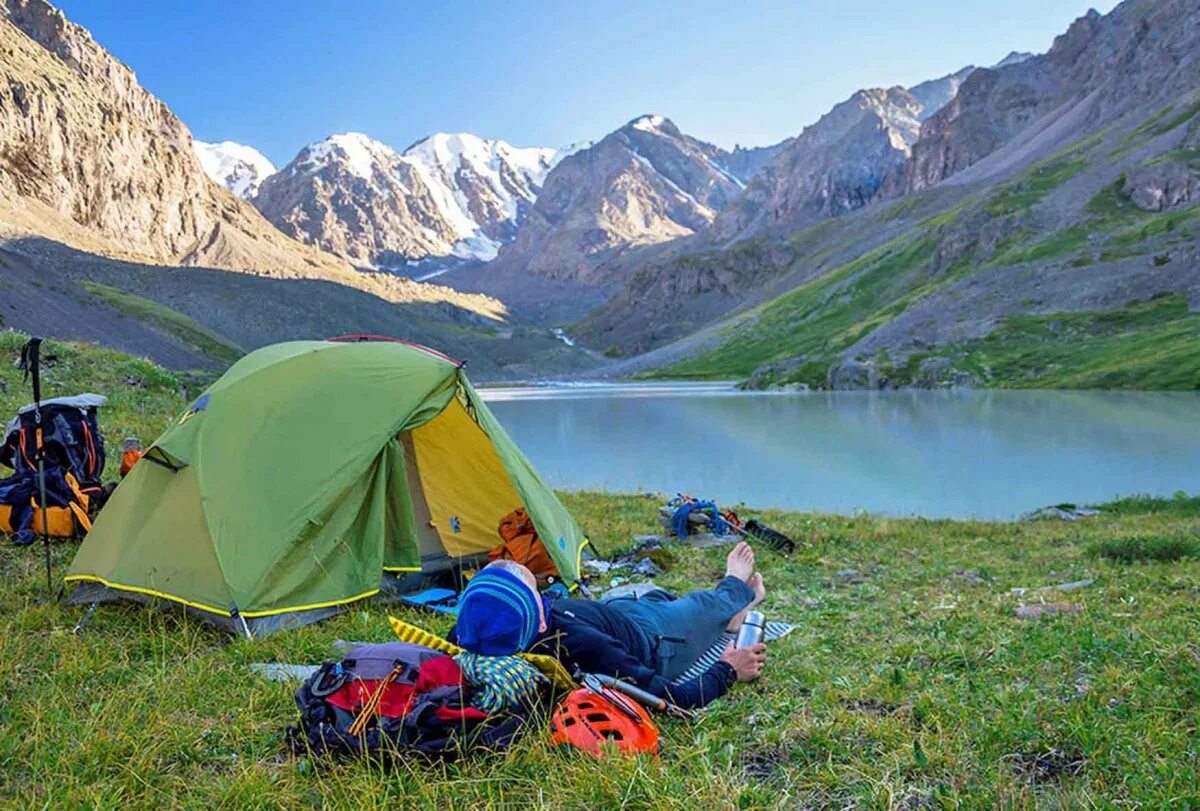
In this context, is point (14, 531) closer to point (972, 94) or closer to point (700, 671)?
point (700, 671)

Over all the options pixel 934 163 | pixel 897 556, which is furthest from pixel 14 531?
pixel 934 163

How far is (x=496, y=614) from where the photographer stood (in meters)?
3.91

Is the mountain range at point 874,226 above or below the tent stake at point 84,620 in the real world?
above

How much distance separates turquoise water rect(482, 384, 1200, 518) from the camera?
20.3m

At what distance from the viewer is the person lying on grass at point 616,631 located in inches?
155

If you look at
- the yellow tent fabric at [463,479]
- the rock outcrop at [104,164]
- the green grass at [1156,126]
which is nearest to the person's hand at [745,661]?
the yellow tent fabric at [463,479]

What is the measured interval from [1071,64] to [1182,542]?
211044 millimetres

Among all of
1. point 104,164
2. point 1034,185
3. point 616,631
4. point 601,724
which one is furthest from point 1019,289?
point 104,164

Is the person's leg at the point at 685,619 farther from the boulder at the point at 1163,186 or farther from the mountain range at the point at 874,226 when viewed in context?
the boulder at the point at 1163,186

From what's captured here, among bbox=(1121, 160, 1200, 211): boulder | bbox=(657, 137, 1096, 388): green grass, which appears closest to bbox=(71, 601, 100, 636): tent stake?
bbox=(657, 137, 1096, 388): green grass

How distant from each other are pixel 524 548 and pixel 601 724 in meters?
5.03

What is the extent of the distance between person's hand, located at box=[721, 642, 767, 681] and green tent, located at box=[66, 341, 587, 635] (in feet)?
11.2

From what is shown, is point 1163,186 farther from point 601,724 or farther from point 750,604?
point 601,724

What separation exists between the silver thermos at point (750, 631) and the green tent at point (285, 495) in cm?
306
